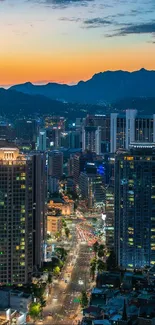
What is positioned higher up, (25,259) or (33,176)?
(33,176)

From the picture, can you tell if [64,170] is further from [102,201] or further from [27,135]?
[102,201]

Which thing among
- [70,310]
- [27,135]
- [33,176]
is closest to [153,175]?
[33,176]

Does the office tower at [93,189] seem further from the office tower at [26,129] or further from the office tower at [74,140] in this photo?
the office tower at [74,140]

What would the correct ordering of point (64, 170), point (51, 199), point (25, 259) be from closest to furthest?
point (25, 259) < point (51, 199) < point (64, 170)

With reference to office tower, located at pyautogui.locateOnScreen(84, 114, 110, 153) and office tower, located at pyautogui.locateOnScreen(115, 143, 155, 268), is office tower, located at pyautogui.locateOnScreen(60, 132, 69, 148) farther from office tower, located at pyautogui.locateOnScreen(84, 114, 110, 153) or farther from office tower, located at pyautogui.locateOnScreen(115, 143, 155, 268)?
office tower, located at pyautogui.locateOnScreen(115, 143, 155, 268)

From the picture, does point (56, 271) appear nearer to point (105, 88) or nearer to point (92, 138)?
point (92, 138)

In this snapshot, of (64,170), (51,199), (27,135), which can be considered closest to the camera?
(51,199)

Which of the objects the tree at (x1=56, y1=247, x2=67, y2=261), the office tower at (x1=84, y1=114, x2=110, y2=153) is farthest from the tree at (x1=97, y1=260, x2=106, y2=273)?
the office tower at (x1=84, y1=114, x2=110, y2=153)

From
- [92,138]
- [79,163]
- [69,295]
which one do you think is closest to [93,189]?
[79,163]
